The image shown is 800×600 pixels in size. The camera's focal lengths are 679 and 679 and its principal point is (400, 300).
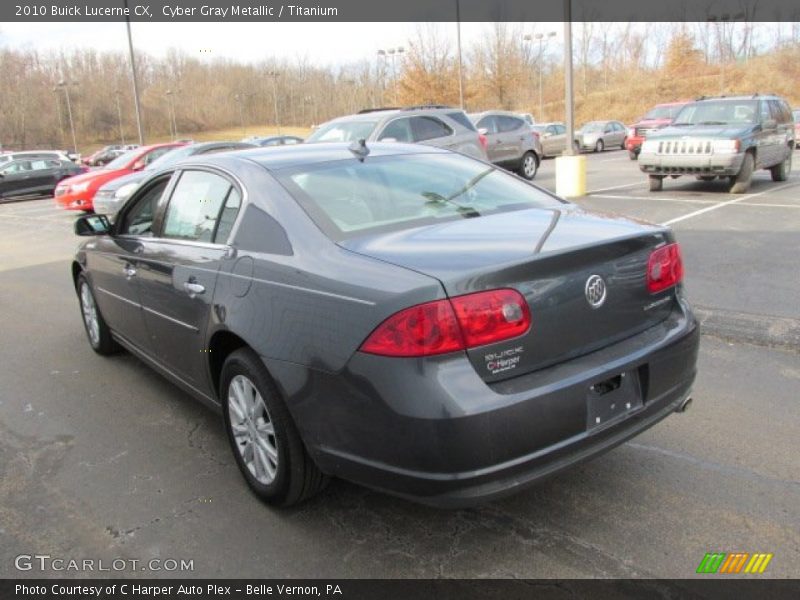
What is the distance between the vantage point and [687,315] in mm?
3045

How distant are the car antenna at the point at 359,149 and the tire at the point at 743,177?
1014 centimetres

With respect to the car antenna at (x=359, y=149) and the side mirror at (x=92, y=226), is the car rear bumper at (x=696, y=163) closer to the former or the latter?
the car antenna at (x=359, y=149)

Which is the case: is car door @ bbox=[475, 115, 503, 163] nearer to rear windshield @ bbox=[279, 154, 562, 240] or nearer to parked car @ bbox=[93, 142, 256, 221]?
parked car @ bbox=[93, 142, 256, 221]

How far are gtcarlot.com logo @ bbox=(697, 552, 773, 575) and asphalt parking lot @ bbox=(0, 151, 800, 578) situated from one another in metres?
0.05

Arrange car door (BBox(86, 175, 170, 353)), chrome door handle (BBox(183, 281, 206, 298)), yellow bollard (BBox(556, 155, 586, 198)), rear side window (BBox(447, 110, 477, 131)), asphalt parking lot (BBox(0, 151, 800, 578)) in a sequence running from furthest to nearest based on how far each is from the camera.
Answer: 1. yellow bollard (BBox(556, 155, 586, 198))
2. rear side window (BBox(447, 110, 477, 131))
3. car door (BBox(86, 175, 170, 353))
4. chrome door handle (BBox(183, 281, 206, 298))
5. asphalt parking lot (BBox(0, 151, 800, 578))

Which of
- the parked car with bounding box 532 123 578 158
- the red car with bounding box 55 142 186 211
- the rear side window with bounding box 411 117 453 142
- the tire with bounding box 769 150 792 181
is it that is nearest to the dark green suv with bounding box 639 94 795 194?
the tire with bounding box 769 150 792 181

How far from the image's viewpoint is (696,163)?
1177 centimetres

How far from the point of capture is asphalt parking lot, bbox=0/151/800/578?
2.67 meters

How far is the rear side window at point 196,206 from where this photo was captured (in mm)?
3496

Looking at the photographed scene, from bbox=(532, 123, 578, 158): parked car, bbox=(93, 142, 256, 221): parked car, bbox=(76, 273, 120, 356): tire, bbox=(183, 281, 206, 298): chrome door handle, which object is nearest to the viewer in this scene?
bbox=(183, 281, 206, 298): chrome door handle

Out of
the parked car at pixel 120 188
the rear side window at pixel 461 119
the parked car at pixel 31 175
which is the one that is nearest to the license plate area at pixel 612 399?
the rear side window at pixel 461 119

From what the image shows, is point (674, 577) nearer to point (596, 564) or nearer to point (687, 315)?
point (596, 564)

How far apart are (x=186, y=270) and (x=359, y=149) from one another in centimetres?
115

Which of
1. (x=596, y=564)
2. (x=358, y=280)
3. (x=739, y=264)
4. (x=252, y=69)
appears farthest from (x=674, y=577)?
(x=252, y=69)
